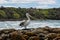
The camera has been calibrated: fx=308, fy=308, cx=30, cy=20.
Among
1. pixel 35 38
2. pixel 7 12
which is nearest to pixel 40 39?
pixel 35 38

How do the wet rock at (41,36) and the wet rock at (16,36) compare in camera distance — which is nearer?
the wet rock at (16,36)

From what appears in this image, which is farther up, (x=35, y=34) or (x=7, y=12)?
(x=35, y=34)

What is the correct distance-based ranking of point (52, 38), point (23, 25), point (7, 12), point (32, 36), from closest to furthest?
point (52, 38) → point (32, 36) → point (23, 25) → point (7, 12)

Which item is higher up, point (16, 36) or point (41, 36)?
point (16, 36)

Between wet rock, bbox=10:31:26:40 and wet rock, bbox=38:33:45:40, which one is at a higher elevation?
wet rock, bbox=10:31:26:40

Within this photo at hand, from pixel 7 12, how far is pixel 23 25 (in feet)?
119

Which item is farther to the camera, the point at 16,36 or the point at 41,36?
the point at 41,36

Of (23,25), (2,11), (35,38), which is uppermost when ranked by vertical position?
(35,38)

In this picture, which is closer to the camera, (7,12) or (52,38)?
(52,38)

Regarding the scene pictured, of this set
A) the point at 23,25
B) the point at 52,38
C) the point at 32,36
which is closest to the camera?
the point at 52,38

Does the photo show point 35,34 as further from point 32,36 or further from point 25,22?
point 25,22

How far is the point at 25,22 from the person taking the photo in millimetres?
16078

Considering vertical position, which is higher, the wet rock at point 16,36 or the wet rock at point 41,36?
the wet rock at point 16,36

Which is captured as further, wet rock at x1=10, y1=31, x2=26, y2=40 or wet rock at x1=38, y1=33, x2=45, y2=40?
wet rock at x1=38, y1=33, x2=45, y2=40
